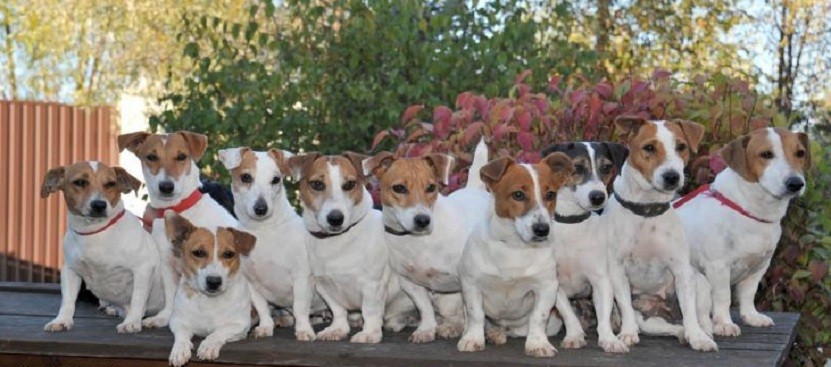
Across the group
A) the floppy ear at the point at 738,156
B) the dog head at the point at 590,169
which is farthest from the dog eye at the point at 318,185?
the floppy ear at the point at 738,156

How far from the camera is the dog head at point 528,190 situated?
15.1ft

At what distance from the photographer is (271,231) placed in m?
5.43

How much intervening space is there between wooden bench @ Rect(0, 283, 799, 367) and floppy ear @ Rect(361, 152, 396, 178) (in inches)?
29.6

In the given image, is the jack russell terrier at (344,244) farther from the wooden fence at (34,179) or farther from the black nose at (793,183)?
the wooden fence at (34,179)

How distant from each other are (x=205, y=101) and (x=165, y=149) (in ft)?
11.4

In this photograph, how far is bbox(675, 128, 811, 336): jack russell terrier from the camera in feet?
16.8

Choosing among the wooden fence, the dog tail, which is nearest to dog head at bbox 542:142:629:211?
the dog tail

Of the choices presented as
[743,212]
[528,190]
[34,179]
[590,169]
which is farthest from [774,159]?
[34,179]

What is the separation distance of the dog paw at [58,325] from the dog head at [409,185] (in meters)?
1.60

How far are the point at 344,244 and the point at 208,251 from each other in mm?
623

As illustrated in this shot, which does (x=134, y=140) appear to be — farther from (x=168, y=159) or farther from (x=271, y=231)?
(x=271, y=231)

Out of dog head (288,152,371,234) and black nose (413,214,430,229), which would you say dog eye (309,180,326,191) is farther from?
black nose (413,214,430,229)

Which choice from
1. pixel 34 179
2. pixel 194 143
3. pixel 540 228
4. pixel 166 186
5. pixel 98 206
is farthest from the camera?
pixel 34 179

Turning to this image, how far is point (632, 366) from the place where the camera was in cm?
440
